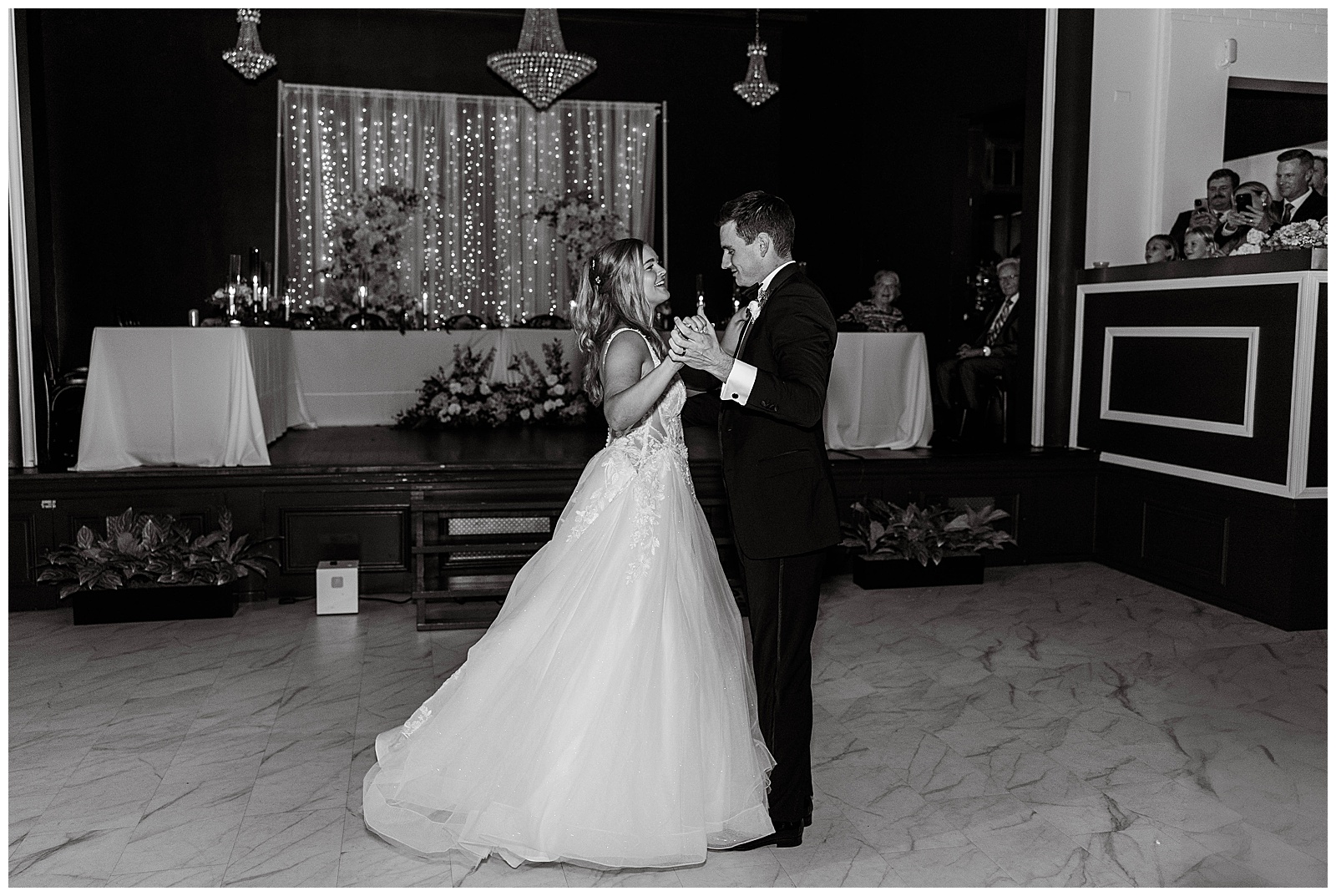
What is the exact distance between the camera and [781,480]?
2893 millimetres

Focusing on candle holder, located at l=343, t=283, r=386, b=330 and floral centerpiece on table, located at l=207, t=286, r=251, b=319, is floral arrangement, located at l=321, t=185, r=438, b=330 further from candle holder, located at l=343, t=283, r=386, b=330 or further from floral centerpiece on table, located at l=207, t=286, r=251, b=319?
floral centerpiece on table, located at l=207, t=286, r=251, b=319

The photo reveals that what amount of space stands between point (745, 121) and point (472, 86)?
280 centimetres

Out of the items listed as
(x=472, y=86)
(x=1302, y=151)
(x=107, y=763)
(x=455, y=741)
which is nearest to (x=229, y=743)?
(x=107, y=763)

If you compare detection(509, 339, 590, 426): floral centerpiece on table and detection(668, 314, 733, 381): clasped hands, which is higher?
detection(668, 314, 733, 381): clasped hands

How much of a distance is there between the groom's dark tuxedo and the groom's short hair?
9 cm

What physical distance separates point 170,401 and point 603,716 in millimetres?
3817

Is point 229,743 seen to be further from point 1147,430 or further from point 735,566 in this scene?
point 1147,430

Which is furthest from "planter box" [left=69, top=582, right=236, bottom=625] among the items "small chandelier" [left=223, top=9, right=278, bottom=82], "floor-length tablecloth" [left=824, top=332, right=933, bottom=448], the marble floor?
"small chandelier" [left=223, top=9, right=278, bottom=82]

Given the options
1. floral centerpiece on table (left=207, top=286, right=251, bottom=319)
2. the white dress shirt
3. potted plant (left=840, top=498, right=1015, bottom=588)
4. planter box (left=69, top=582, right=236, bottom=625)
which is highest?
floral centerpiece on table (left=207, top=286, right=251, bottom=319)

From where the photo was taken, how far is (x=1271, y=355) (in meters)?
5.40

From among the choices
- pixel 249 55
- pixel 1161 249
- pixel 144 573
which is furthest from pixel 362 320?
pixel 1161 249

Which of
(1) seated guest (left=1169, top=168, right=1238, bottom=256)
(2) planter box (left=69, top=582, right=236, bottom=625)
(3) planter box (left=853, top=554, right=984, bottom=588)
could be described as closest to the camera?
(2) planter box (left=69, top=582, right=236, bottom=625)

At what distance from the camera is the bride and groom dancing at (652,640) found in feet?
9.25

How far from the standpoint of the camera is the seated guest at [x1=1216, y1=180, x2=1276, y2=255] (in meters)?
5.77
